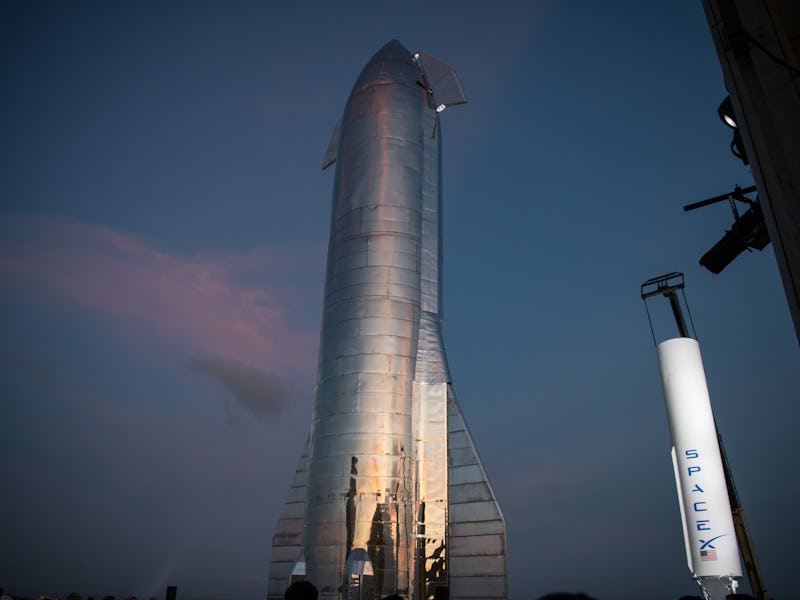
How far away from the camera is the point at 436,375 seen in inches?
535

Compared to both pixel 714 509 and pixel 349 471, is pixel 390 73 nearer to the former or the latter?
pixel 349 471

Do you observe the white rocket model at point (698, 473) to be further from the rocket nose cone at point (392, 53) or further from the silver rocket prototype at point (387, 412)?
the rocket nose cone at point (392, 53)

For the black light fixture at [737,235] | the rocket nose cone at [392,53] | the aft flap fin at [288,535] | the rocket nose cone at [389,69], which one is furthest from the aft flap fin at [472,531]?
the rocket nose cone at [392,53]

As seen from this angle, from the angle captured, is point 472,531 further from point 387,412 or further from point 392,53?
point 392,53

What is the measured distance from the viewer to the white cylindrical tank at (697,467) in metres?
10.4

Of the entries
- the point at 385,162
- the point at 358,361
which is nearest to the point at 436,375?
the point at 358,361

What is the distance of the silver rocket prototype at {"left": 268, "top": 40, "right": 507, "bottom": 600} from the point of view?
11.8 meters

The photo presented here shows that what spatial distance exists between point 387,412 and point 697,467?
5.90 metres

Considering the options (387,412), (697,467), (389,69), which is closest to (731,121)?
(697,467)

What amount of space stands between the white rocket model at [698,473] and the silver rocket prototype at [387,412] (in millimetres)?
3488

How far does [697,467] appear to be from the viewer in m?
11.0

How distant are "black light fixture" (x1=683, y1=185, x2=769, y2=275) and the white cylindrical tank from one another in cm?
315

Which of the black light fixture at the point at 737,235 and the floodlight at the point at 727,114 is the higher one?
the black light fixture at the point at 737,235

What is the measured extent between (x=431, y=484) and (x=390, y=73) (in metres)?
10.7
